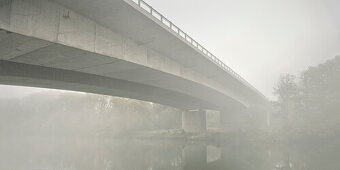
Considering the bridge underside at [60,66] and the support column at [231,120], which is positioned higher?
the bridge underside at [60,66]

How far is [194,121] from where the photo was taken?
52.1 metres

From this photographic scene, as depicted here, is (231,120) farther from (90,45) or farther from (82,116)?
(82,116)

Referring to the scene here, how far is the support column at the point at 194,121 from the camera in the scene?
170ft

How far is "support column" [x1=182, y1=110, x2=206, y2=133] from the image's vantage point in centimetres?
5178

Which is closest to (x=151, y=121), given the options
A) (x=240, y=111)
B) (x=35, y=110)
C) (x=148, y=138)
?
(x=148, y=138)

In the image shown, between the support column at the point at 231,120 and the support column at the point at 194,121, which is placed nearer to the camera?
the support column at the point at 231,120

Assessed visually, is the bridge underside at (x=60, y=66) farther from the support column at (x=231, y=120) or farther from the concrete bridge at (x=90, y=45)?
the support column at (x=231, y=120)

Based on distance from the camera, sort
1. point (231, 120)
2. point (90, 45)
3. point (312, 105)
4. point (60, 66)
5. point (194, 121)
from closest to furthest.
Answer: point (90, 45) → point (60, 66) → point (312, 105) → point (194, 121) → point (231, 120)

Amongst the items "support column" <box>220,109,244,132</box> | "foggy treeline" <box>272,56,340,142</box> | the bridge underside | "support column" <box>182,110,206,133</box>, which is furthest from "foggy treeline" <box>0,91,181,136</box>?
the bridge underside

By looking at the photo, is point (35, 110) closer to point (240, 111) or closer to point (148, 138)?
point (148, 138)

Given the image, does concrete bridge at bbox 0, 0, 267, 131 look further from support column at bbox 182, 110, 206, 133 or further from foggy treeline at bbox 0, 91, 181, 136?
foggy treeline at bbox 0, 91, 181, 136

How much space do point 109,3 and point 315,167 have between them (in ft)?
62.8

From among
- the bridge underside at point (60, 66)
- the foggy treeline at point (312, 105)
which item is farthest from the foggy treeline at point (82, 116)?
the bridge underside at point (60, 66)

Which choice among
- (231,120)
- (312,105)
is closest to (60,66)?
(231,120)
